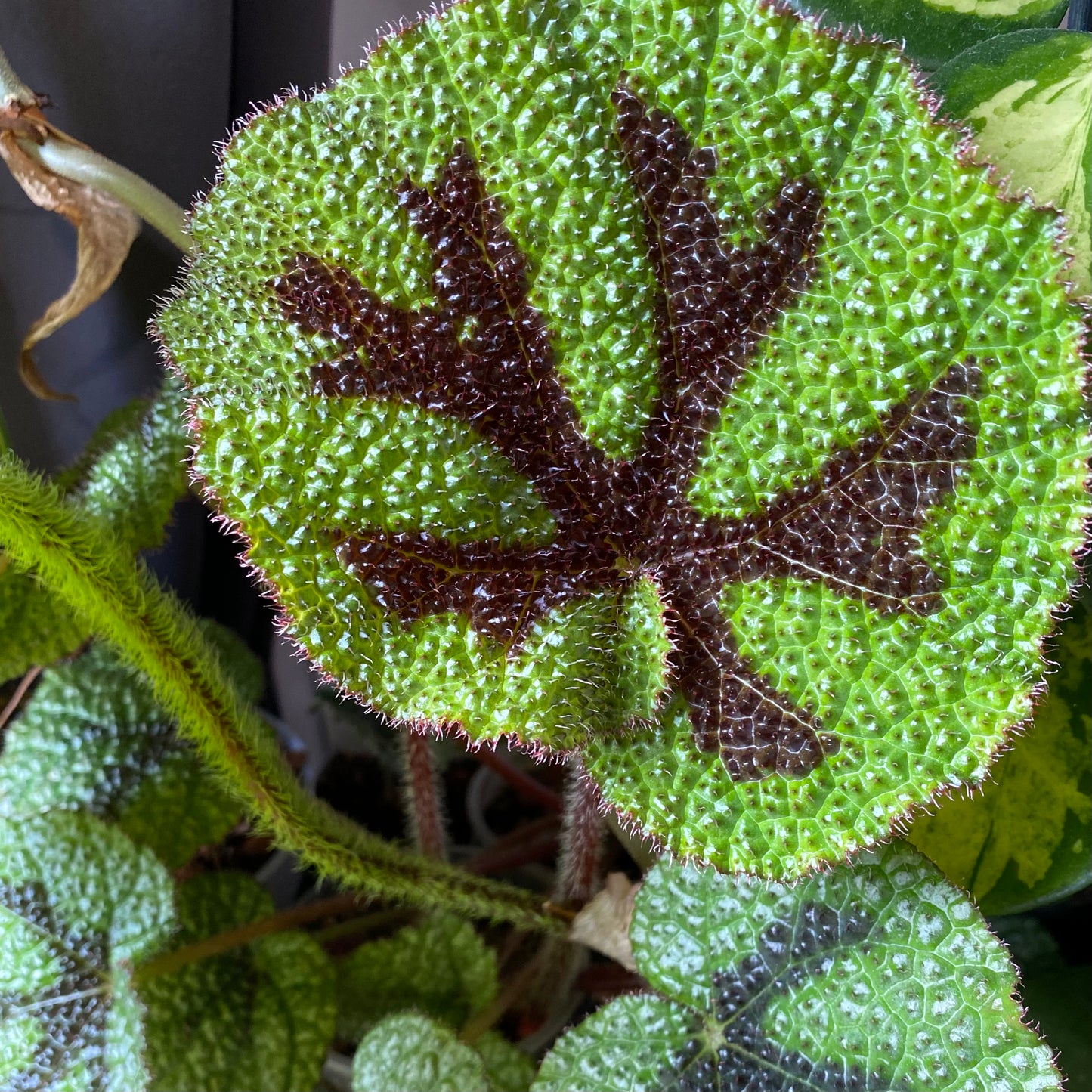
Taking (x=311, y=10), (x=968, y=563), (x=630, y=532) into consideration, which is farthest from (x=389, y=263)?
(x=311, y=10)

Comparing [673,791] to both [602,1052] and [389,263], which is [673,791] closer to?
[602,1052]

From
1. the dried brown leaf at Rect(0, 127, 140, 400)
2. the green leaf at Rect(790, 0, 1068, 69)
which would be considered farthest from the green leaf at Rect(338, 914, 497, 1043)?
the green leaf at Rect(790, 0, 1068, 69)

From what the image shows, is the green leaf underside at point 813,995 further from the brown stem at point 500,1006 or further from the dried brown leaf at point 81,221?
the dried brown leaf at point 81,221

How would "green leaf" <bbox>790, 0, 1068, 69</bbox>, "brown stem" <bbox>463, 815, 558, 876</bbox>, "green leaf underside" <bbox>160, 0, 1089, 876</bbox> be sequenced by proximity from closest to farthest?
"green leaf underside" <bbox>160, 0, 1089, 876</bbox>
"green leaf" <bbox>790, 0, 1068, 69</bbox>
"brown stem" <bbox>463, 815, 558, 876</bbox>

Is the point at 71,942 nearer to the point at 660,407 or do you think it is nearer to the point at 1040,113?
the point at 660,407

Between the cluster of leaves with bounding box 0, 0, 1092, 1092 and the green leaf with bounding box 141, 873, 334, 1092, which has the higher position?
the cluster of leaves with bounding box 0, 0, 1092, 1092

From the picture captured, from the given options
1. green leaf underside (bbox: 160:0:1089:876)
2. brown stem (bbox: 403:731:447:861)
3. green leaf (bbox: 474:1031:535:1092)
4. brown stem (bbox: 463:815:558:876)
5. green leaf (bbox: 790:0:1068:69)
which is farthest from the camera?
brown stem (bbox: 463:815:558:876)

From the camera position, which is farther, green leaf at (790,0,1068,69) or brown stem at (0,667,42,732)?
brown stem at (0,667,42,732)

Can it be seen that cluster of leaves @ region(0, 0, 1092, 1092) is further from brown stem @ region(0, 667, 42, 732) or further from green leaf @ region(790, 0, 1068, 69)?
brown stem @ region(0, 667, 42, 732)

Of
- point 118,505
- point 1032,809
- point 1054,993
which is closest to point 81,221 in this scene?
point 118,505
